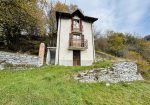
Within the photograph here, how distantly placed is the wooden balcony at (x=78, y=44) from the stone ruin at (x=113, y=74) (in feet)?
20.4

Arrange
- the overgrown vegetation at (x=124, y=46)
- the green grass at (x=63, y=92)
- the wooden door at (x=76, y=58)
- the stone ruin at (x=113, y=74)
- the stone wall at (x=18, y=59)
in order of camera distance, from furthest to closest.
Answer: the overgrown vegetation at (x=124, y=46), the wooden door at (x=76, y=58), the stone wall at (x=18, y=59), the stone ruin at (x=113, y=74), the green grass at (x=63, y=92)

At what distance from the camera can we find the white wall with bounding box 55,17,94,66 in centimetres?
2070

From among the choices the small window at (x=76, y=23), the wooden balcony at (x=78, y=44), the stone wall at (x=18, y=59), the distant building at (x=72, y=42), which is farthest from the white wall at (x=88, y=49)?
the stone wall at (x=18, y=59)

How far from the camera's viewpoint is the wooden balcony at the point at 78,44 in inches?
830

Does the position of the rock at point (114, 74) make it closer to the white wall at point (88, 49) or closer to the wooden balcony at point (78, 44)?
the white wall at point (88, 49)

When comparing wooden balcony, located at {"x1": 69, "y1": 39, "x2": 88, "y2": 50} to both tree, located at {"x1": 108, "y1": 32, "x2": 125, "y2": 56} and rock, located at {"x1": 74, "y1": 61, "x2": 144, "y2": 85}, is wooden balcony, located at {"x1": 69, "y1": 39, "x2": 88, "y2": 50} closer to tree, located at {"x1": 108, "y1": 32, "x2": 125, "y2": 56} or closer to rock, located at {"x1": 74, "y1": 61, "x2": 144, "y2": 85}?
rock, located at {"x1": 74, "y1": 61, "x2": 144, "y2": 85}

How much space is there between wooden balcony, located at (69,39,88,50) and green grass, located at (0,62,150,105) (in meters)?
7.02

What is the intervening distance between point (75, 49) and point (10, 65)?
7.77 m

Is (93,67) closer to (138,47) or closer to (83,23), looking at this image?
(83,23)

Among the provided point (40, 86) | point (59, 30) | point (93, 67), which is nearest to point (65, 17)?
point (59, 30)

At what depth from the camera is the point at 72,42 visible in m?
21.3

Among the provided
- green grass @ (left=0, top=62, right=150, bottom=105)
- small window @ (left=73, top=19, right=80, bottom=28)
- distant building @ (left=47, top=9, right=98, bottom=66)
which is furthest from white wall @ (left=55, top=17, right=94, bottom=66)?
green grass @ (left=0, top=62, right=150, bottom=105)

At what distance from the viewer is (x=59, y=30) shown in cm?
2134

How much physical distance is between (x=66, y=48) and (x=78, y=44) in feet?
4.78
